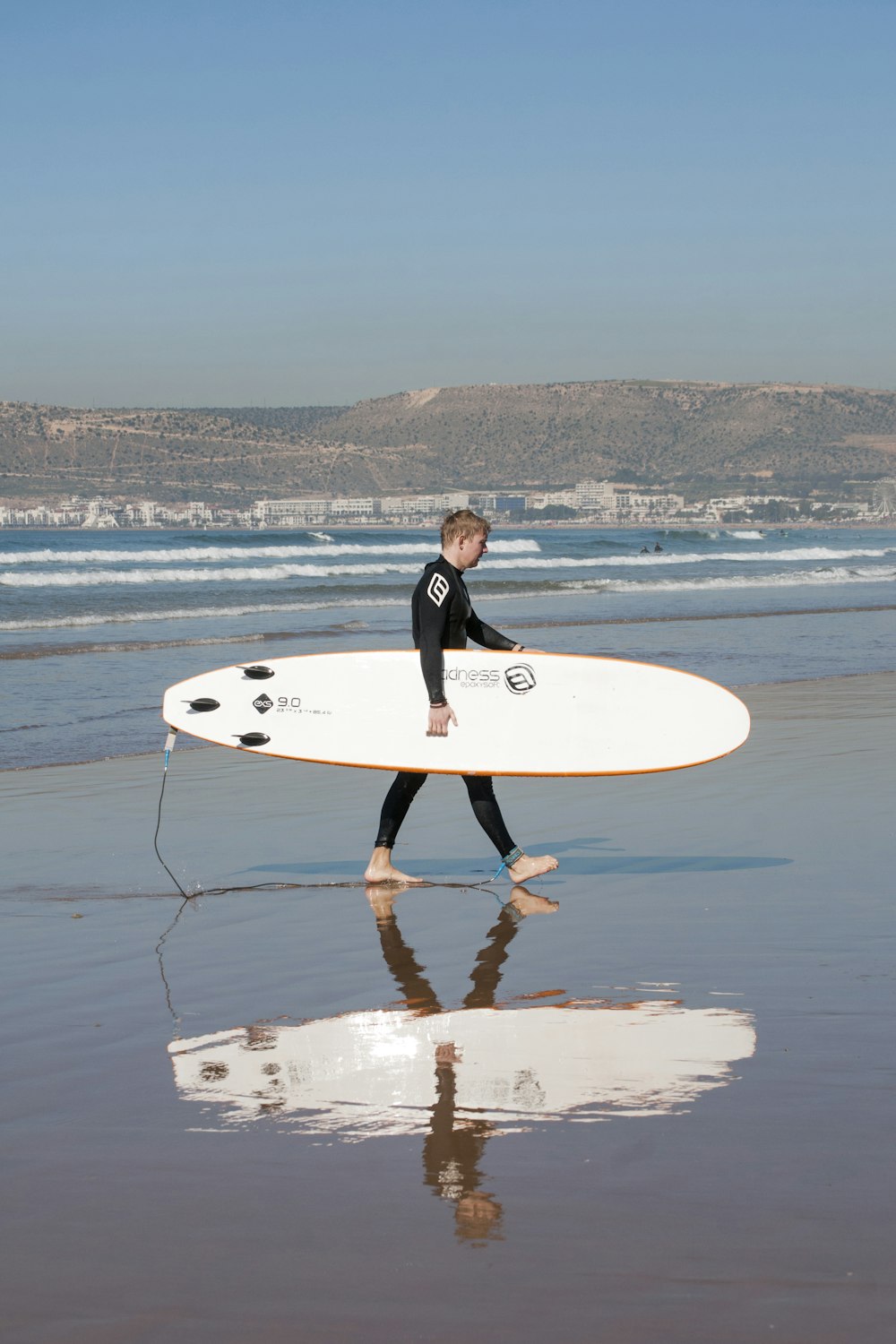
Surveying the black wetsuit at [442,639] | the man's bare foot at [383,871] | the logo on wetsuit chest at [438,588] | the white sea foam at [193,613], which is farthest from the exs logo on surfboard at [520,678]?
the white sea foam at [193,613]

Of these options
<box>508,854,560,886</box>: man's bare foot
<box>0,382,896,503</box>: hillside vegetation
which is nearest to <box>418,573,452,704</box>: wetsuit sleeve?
<box>508,854,560,886</box>: man's bare foot

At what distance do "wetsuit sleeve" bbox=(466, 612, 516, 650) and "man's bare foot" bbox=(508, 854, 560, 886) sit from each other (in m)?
0.93

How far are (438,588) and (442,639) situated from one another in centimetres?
24

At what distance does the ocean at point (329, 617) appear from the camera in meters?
13.7

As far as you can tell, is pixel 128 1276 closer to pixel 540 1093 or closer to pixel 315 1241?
pixel 315 1241

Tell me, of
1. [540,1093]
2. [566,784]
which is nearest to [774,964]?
[540,1093]

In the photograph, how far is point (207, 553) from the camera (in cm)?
5141

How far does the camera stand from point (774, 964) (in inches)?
180

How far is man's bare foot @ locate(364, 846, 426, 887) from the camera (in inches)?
236

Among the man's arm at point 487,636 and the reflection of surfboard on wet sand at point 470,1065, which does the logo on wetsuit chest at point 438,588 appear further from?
the reflection of surfboard on wet sand at point 470,1065

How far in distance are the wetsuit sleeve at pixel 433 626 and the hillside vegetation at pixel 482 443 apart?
10218cm

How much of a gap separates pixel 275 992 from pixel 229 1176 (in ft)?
4.66

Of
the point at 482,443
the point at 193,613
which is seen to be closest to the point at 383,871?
the point at 193,613

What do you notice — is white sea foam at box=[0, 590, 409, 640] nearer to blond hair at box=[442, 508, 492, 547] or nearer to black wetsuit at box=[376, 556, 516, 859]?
black wetsuit at box=[376, 556, 516, 859]
